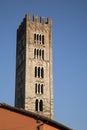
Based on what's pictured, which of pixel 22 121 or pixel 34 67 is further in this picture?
pixel 34 67

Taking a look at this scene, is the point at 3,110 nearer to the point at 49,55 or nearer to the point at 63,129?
the point at 63,129

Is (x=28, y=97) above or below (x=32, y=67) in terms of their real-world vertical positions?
below

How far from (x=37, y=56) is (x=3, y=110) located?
132 ft

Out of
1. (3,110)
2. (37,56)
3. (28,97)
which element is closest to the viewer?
(3,110)

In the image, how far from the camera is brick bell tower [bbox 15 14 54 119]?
59.9m

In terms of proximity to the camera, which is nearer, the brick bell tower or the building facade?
the building facade

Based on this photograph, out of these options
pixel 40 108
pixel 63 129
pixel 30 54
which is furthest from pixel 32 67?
pixel 63 129

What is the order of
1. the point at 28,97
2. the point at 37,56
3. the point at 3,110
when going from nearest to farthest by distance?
1. the point at 3,110
2. the point at 28,97
3. the point at 37,56

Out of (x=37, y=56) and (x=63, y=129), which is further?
(x=37, y=56)

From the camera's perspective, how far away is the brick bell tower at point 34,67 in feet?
197

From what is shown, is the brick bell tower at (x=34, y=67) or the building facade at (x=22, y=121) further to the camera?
the brick bell tower at (x=34, y=67)

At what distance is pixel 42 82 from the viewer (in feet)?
203

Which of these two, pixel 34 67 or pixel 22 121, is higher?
pixel 34 67

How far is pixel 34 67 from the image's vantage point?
62.3m
